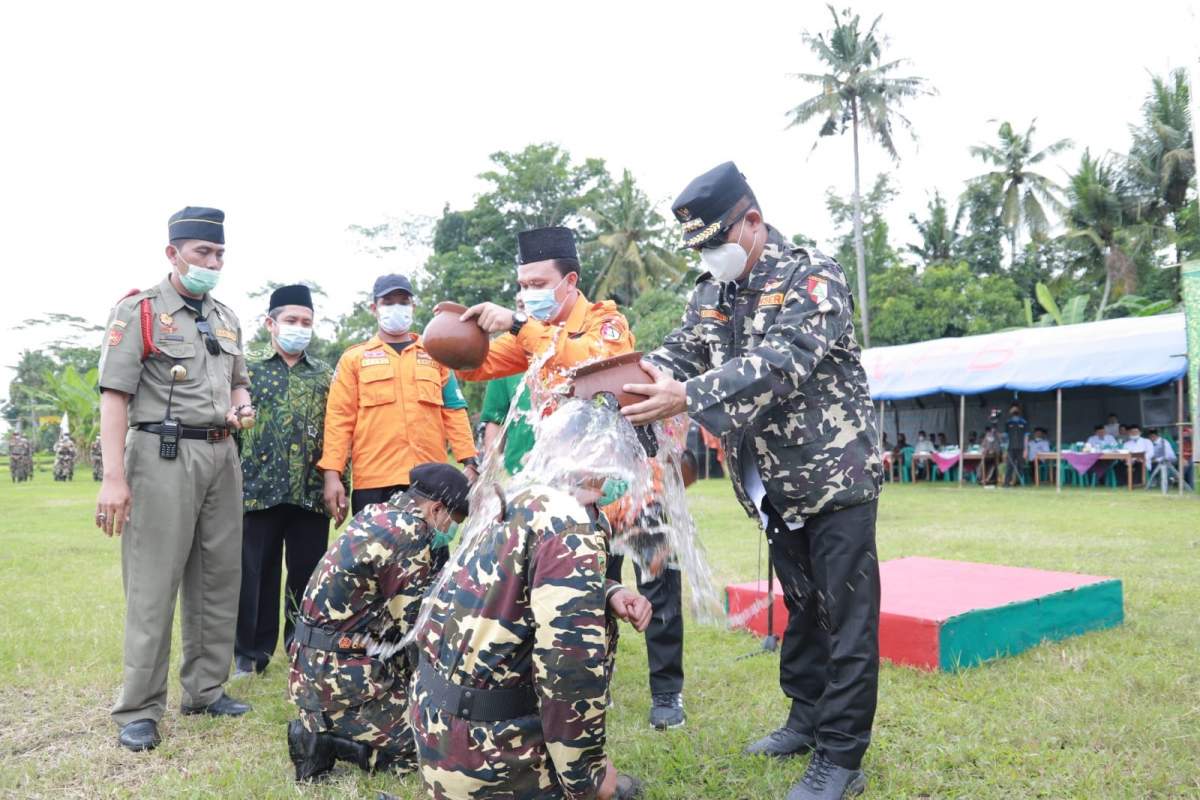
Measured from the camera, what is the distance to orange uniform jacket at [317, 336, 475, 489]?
4.65 meters

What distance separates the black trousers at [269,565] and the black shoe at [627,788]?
8.42ft

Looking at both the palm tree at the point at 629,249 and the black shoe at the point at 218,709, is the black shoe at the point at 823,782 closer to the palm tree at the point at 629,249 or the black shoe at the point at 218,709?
the black shoe at the point at 218,709

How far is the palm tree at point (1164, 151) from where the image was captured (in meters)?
26.8

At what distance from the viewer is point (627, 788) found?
291 cm

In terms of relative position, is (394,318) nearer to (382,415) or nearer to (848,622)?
(382,415)

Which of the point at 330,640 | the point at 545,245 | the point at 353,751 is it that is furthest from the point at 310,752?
the point at 545,245

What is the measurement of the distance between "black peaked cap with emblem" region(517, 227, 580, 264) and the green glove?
1296 millimetres

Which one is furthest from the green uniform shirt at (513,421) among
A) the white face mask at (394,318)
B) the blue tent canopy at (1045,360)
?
the blue tent canopy at (1045,360)

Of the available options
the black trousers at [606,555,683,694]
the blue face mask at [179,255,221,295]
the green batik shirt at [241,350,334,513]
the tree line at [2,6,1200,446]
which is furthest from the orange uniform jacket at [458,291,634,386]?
the tree line at [2,6,1200,446]

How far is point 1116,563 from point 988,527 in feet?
9.98

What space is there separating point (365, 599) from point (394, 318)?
1996 mm

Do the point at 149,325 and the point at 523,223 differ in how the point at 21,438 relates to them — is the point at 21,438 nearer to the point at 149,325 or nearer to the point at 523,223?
the point at 523,223

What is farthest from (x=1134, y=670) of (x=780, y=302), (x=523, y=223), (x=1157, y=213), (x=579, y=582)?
(x=523, y=223)

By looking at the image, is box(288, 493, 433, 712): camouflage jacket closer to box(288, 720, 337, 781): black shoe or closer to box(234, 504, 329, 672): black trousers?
box(288, 720, 337, 781): black shoe
